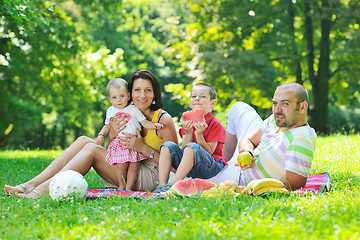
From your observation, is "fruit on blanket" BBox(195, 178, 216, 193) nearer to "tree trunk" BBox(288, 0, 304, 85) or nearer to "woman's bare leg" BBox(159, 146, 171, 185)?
"woman's bare leg" BBox(159, 146, 171, 185)

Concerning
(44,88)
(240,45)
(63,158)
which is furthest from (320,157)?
(44,88)

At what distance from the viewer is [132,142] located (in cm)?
496

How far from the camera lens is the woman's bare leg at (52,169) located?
4.76 meters

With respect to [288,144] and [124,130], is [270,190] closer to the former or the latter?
[288,144]

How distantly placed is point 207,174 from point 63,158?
1.79 metres

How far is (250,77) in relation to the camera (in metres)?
14.1

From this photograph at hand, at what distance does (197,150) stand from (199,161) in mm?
156

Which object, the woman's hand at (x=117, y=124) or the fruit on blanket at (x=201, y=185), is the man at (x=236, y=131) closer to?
the fruit on blanket at (x=201, y=185)

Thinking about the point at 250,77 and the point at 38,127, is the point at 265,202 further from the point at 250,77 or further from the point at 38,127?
the point at 38,127

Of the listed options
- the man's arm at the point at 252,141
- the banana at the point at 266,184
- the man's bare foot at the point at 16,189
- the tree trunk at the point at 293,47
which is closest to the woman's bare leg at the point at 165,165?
the man's arm at the point at 252,141

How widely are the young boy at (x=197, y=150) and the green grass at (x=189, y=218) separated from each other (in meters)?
0.61

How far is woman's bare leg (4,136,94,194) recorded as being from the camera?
15.6ft

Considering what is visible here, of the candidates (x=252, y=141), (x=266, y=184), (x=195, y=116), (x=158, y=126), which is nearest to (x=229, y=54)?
(x=252, y=141)

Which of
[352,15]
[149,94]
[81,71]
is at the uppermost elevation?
[352,15]
